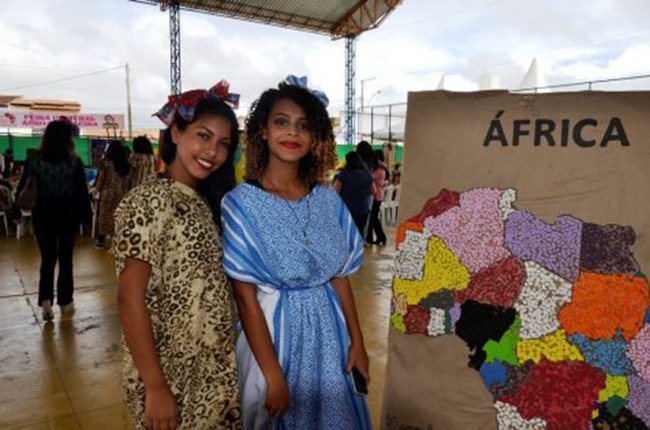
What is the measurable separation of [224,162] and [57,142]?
2682 millimetres

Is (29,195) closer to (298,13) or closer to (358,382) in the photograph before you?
(358,382)

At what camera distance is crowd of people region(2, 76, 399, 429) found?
1.25 metres

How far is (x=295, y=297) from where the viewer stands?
1411 millimetres

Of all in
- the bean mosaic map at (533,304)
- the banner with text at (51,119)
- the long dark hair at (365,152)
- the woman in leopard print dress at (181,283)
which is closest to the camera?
the woman in leopard print dress at (181,283)

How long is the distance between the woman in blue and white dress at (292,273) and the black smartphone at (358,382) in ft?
0.05

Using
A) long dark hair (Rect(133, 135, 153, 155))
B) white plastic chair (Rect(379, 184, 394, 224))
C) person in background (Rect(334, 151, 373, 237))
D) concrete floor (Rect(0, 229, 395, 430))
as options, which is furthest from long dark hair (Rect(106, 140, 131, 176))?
white plastic chair (Rect(379, 184, 394, 224))

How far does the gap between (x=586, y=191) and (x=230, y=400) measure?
44.3 inches

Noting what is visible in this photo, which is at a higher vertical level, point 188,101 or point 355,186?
point 188,101

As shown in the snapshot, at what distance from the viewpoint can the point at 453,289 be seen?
159 cm

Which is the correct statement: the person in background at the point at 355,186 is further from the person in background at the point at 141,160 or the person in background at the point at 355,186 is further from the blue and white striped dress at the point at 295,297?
the blue and white striped dress at the point at 295,297

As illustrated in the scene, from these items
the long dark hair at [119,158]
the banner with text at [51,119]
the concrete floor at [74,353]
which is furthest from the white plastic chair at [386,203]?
the banner with text at [51,119]

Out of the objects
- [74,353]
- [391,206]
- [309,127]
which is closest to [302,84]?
[309,127]

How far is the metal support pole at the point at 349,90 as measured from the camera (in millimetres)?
19359

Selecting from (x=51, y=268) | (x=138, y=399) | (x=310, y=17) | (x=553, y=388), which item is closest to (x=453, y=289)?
(x=553, y=388)
